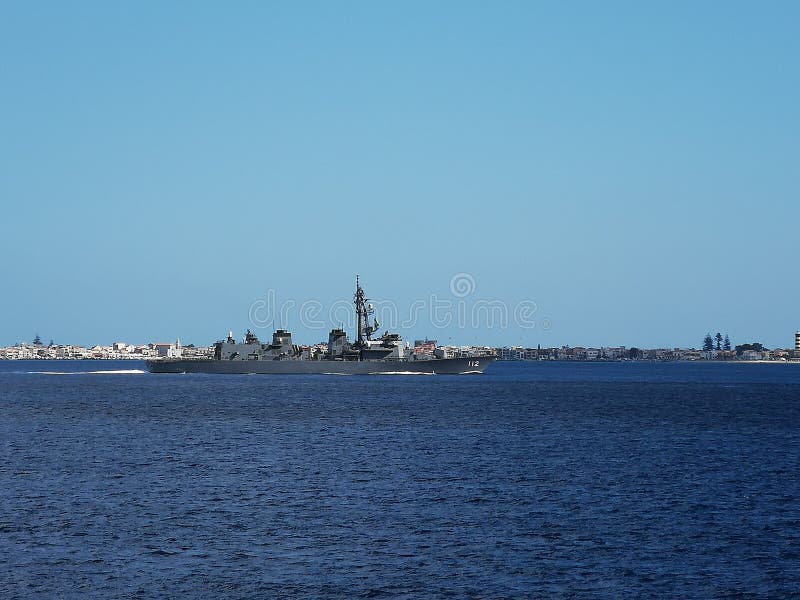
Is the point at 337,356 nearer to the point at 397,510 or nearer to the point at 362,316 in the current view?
the point at 362,316

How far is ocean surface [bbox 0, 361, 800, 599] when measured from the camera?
1158 inches

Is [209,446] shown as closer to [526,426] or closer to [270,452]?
[270,452]

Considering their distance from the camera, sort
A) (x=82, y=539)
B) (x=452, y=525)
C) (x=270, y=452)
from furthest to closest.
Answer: (x=270, y=452) → (x=452, y=525) → (x=82, y=539)

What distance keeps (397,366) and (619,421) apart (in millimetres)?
106622

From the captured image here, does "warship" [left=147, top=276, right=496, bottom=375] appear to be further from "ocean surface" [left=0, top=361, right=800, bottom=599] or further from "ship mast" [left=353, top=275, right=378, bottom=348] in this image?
"ocean surface" [left=0, top=361, right=800, bottom=599]

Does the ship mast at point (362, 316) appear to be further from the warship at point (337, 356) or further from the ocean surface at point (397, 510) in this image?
the ocean surface at point (397, 510)

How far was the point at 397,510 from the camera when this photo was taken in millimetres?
40406

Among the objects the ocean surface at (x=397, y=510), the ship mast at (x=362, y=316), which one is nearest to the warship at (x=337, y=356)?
the ship mast at (x=362, y=316)

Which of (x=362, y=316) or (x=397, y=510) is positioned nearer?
(x=397, y=510)

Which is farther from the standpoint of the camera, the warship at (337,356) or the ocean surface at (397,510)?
the warship at (337,356)

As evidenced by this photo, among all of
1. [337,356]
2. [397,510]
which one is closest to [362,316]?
[337,356]

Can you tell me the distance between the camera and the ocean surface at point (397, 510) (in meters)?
29.4

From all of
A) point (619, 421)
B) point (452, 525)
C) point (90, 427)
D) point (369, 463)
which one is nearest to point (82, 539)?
point (452, 525)

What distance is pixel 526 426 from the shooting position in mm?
80375
